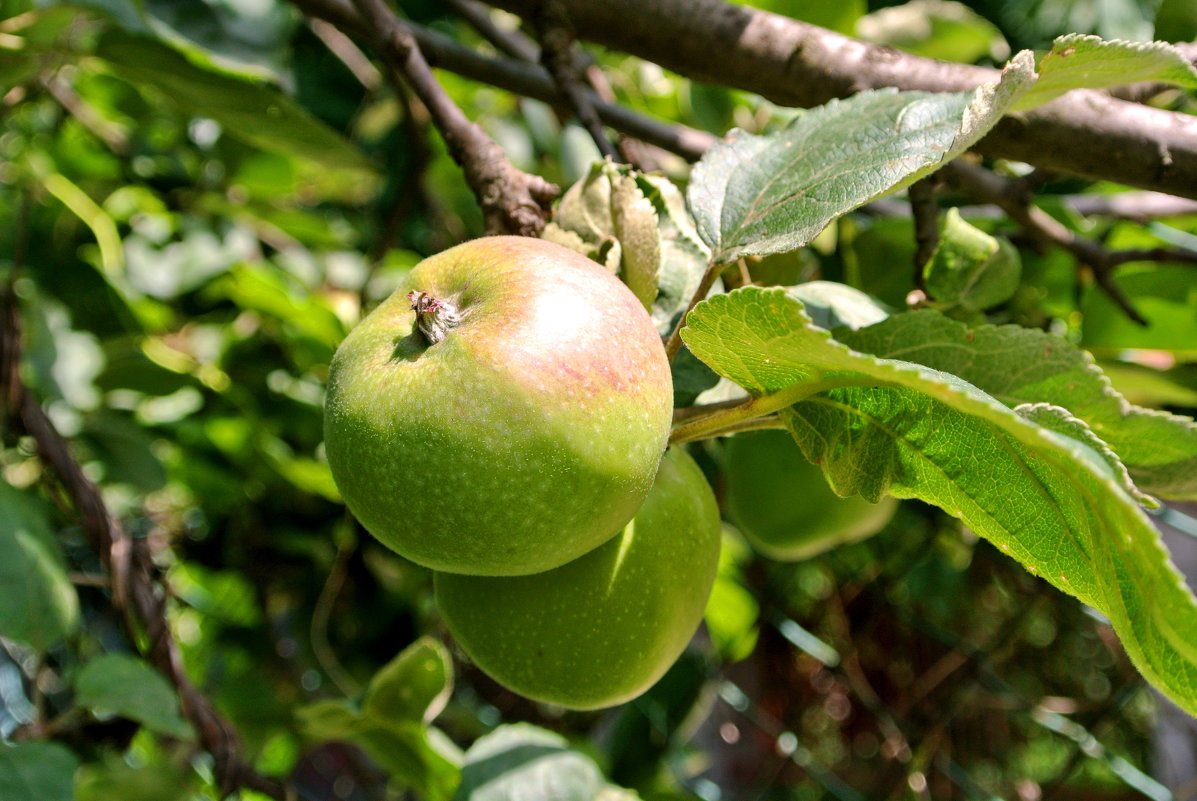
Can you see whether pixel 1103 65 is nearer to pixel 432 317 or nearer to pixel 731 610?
pixel 432 317

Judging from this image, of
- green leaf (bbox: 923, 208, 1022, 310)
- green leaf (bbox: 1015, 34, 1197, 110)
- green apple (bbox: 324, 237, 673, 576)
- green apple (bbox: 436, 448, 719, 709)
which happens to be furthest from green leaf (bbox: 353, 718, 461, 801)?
green leaf (bbox: 1015, 34, 1197, 110)

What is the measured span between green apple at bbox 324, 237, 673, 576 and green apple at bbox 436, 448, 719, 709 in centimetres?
6

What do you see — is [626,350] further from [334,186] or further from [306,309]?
[334,186]

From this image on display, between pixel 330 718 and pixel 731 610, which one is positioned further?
pixel 731 610

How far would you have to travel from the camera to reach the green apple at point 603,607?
473mm

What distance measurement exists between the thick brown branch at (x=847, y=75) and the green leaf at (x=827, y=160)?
0.10m

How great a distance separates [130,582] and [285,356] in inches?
15.7

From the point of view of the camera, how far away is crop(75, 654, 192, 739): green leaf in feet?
Result: 2.10

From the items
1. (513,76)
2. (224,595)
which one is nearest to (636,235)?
(513,76)

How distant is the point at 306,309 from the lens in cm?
98

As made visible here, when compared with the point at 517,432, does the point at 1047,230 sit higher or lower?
lower

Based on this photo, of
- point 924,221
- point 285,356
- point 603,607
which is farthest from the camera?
point 285,356

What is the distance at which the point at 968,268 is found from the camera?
545mm

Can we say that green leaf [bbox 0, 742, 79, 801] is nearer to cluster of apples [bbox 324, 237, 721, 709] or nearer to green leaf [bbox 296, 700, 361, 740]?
green leaf [bbox 296, 700, 361, 740]
